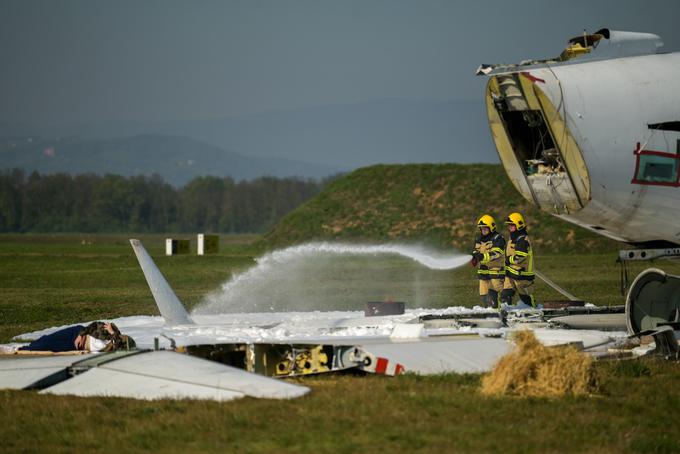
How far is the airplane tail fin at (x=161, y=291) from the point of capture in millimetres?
17453

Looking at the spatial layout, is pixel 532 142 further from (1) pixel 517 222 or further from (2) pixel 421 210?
(2) pixel 421 210

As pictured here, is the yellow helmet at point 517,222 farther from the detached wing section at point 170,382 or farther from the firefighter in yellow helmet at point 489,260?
the detached wing section at point 170,382

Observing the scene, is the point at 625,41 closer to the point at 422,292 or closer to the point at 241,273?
the point at 422,292

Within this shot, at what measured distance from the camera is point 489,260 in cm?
2058

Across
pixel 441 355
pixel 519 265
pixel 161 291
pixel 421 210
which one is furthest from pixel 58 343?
pixel 421 210

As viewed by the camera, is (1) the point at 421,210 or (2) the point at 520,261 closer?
(2) the point at 520,261

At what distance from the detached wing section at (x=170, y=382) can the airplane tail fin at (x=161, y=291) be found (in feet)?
17.2

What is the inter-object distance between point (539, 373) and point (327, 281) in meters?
27.5

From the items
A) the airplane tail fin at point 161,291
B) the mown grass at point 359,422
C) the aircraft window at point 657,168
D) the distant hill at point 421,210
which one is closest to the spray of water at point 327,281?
the distant hill at point 421,210

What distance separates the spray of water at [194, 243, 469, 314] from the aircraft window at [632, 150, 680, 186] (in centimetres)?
1076

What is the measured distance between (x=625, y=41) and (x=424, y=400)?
295 inches

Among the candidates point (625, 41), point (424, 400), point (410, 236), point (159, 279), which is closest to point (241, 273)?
point (410, 236)

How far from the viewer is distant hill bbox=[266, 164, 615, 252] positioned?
186 feet

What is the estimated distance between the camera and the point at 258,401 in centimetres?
1066
